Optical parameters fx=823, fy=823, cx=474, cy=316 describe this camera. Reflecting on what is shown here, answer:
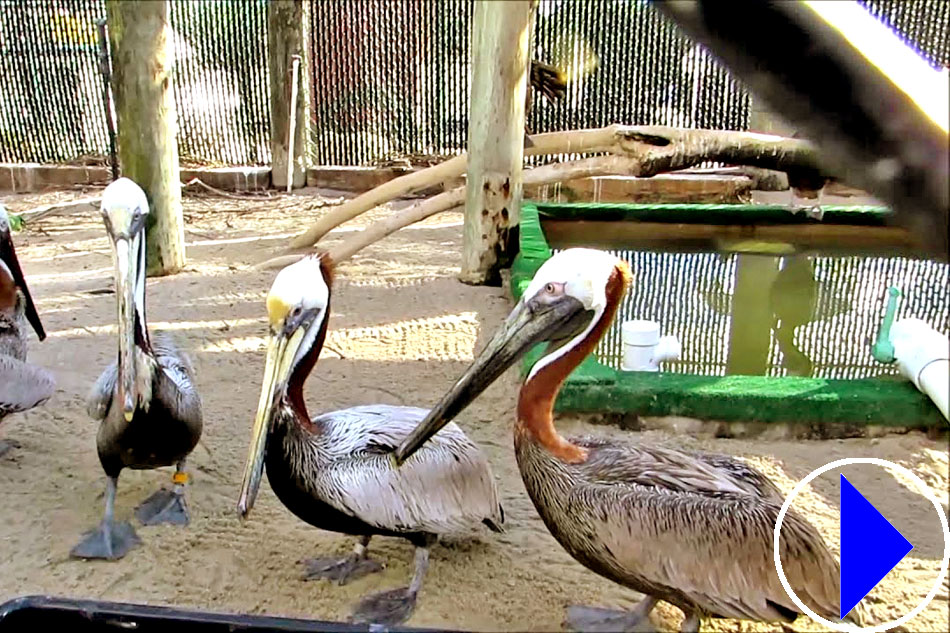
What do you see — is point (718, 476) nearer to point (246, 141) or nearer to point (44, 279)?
point (44, 279)

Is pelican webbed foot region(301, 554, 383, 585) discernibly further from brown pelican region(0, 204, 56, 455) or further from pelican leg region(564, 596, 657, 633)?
brown pelican region(0, 204, 56, 455)

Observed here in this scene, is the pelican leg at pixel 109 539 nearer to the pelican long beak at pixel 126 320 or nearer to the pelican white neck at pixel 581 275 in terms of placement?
the pelican long beak at pixel 126 320

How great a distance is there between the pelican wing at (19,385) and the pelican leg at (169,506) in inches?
15.9

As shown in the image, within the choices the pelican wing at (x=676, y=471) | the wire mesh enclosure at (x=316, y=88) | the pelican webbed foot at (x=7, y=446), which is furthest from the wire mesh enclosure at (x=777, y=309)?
the wire mesh enclosure at (x=316, y=88)

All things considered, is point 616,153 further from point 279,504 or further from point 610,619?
point 610,619

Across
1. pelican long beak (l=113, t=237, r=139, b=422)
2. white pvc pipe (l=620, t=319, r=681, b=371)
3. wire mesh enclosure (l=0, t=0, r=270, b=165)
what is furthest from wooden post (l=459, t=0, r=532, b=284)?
wire mesh enclosure (l=0, t=0, r=270, b=165)

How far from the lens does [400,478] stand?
5.35 feet

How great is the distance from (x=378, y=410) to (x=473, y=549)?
1.29ft

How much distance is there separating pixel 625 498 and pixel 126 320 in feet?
3.45

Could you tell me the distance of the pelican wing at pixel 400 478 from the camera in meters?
1.61

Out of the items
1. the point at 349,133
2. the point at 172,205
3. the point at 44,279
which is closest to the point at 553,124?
the point at 349,133

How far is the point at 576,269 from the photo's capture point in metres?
1.43

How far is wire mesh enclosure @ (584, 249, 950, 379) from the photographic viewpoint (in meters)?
2.77

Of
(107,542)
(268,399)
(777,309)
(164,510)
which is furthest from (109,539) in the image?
(777,309)
